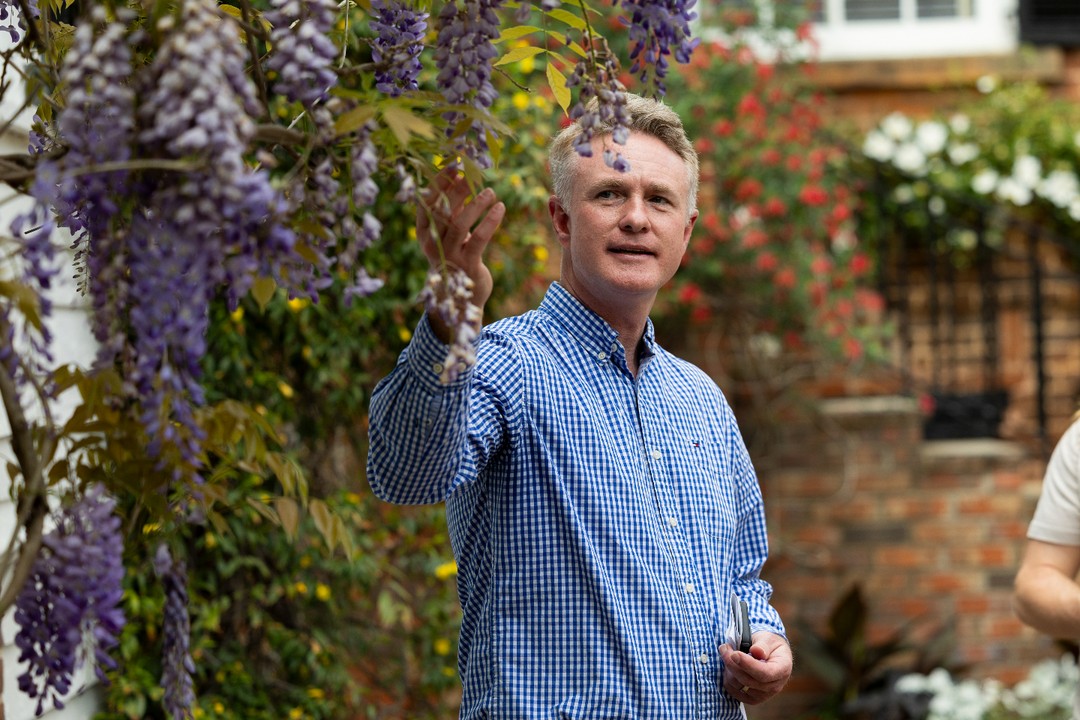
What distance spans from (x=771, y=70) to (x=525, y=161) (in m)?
2.22

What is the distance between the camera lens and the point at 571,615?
74.5 inches

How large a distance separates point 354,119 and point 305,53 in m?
0.08

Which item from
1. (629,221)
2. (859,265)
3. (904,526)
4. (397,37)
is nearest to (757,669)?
(629,221)

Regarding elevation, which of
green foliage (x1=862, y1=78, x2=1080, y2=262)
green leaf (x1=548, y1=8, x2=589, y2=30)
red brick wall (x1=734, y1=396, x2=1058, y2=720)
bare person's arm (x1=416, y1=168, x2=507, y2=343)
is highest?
green foliage (x1=862, y1=78, x2=1080, y2=262)

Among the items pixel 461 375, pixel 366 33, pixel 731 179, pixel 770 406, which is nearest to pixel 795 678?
pixel 770 406

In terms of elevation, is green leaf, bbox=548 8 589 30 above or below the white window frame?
below

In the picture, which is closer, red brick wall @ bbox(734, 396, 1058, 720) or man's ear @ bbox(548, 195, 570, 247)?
man's ear @ bbox(548, 195, 570, 247)

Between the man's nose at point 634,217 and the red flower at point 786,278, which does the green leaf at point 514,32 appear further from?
the red flower at point 786,278

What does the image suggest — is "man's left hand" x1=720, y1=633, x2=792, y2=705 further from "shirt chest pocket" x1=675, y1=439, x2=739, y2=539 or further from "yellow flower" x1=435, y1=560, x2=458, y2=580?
"yellow flower" x1=435, y1=560, x2=458, y2=580

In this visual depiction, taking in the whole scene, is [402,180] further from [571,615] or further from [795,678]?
[795,678]

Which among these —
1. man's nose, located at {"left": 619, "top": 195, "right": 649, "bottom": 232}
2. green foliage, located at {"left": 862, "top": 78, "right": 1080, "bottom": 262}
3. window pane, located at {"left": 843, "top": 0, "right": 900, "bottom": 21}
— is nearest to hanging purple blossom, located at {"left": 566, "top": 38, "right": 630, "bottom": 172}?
man's nose, located at {"left": 619, "top": 195, "right": 649, "bottom": 232}

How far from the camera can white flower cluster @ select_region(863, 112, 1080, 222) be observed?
20.0 feet

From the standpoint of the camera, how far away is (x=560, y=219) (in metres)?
2.11

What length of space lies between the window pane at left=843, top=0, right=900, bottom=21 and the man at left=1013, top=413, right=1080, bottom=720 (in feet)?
15.5
